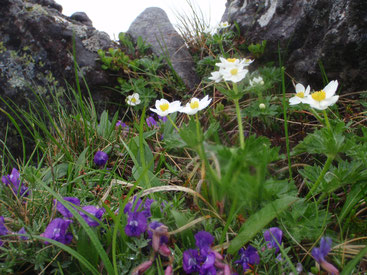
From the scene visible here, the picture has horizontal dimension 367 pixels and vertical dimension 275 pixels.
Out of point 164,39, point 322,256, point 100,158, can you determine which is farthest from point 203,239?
point 164,39

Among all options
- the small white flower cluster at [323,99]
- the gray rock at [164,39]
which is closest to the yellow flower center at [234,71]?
the small white flower cluster at [323,99]

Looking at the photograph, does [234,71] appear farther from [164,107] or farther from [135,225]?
[135,225]

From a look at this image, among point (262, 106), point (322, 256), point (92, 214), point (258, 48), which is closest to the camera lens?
point (322, 256)

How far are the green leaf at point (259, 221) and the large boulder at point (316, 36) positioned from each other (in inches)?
57.1

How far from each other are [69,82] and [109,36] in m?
0.81

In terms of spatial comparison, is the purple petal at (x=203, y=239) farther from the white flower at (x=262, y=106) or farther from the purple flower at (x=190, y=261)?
the white flower at (x=262, y=106)

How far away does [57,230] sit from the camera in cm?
120

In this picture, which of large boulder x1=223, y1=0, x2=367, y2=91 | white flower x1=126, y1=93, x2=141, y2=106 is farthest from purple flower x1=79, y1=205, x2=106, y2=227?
large boulder x1=223, y1=0, x2=367, y2=91

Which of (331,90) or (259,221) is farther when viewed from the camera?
(331,90)

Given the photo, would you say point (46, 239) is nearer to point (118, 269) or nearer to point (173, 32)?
point (118, 269)

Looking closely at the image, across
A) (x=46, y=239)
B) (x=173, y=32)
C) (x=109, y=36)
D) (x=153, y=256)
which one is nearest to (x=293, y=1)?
(x=173, y=32)

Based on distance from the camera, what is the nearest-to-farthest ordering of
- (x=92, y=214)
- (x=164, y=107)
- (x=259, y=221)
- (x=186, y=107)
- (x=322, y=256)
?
(x=322, y=256), (x=259, y=221), (x=92, y=214), (x=186, y=107), (x=164, y=107)

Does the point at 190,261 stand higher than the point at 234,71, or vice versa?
the point at 234,71

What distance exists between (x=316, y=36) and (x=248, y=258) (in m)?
1.87
